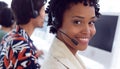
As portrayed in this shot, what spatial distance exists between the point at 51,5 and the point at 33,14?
568mm

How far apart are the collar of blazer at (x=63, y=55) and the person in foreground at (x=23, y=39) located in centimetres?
45

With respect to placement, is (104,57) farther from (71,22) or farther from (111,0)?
(71,22)

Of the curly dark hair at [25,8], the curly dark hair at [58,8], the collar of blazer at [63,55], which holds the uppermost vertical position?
the curly dark hair at [58,8]

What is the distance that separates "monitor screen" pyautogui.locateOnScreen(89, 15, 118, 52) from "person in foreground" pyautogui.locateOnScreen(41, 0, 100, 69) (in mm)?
673

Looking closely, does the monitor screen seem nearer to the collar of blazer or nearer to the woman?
the collar of blazer

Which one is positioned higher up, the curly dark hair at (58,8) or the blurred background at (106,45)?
the curly dark hair at (58,8)

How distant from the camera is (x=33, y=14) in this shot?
1.35m

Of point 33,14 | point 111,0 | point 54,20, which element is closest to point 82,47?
point 54,20

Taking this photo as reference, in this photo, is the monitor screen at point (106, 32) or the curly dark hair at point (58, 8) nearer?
the curly dark hair at point (58, 8)

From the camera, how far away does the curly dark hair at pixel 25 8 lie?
53.2 inches

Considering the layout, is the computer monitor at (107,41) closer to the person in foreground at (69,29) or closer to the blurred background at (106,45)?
the blurred background at (106,45)

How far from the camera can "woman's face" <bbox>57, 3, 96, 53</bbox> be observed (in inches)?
29.5

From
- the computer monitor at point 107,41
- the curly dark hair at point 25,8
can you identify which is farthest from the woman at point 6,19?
the computer monitor at point 107,41

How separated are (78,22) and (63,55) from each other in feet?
0.39
